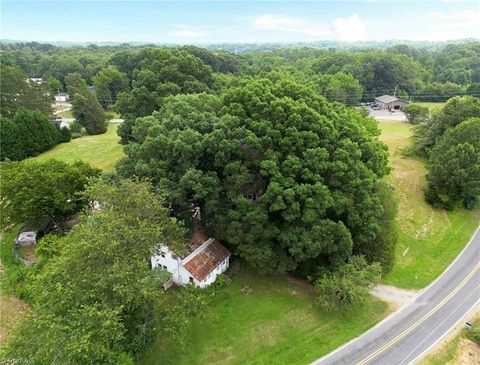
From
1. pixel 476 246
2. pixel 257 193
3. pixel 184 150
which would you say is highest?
pixel 184 150

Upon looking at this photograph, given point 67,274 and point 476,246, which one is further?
point 476,246

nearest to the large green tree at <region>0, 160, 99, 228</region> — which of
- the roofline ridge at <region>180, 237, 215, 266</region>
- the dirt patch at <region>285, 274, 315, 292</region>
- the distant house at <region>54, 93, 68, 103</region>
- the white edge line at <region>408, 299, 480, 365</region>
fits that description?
the roofline ridge at <region>180, 237, 215, 266</region>

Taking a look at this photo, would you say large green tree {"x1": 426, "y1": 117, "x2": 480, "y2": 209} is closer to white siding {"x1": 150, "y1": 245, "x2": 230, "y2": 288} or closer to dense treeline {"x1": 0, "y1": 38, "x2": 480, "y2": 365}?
dense treeline {"x1": 0, "y1": 38, "x2": 480, "y2": 365}

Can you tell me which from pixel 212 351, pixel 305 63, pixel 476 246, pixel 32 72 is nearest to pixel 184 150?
pixel 212 351

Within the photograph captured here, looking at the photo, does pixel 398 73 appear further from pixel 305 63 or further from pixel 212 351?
pixel 212 351

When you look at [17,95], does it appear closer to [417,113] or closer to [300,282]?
[300,282]

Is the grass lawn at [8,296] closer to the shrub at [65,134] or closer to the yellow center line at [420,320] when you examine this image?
the yellow center line at [420,320]

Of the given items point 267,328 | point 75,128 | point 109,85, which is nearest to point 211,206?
point 267,328
